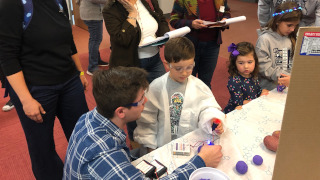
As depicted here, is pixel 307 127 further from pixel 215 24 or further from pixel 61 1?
pixel 215 24

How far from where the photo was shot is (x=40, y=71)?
1.38 m

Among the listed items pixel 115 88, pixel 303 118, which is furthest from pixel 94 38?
pixel 303 118

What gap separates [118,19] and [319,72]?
1.51 metres

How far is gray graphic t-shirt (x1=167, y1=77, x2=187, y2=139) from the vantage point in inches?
63.4

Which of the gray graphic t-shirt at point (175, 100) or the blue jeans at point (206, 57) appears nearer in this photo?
the gray graphic t-shirt at point (175, 100)

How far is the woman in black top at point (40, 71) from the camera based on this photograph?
123 centimetres

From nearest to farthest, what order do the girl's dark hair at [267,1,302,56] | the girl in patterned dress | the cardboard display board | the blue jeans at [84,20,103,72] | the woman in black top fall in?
the cardboard display board → the woman in black top → the girl in patterned dress → the girl's dark hair at [267,1,302,56] → the blue jeans at [84,20,103,72]

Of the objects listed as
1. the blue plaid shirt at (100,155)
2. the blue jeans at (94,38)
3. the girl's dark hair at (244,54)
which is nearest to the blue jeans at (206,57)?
the girl's dark hair at (244,54)

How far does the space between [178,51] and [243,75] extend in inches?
27.2

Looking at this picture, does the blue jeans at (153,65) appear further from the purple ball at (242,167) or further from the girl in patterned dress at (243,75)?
the purple ball at (242,167)

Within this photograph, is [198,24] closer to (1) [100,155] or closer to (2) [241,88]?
(2) [241,88]

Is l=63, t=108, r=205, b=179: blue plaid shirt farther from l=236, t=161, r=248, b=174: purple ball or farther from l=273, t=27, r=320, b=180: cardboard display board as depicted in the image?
l=273, t=27, r=320, b=180: cardboard display board

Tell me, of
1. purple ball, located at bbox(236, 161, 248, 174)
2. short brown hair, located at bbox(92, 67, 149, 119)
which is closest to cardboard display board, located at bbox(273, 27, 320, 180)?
purple ball, located at bbox(236, 161, 248, 174)

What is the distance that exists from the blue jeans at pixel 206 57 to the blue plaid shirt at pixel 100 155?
1537 mm
